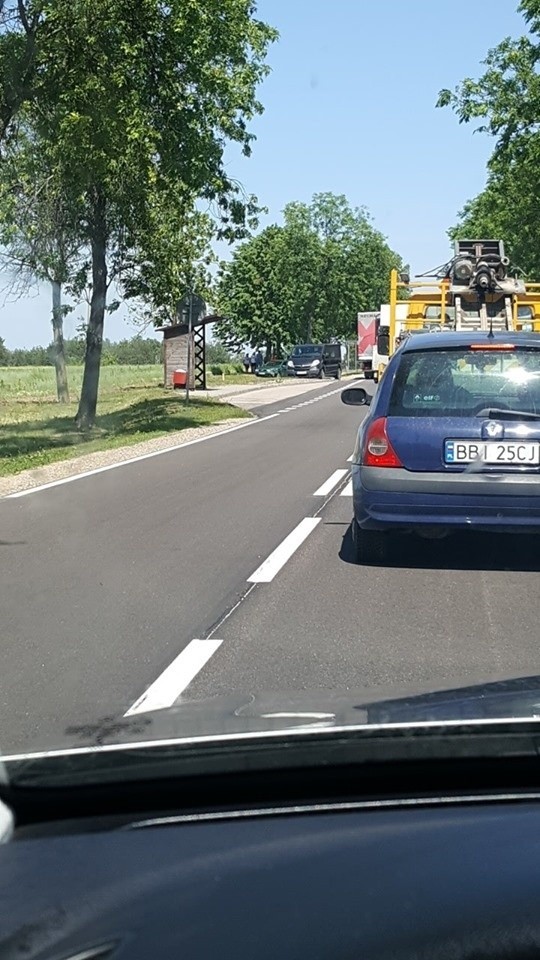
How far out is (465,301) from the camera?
20.1 metres

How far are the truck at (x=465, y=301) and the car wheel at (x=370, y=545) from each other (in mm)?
9522

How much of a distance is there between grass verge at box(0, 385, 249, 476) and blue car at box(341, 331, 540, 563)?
10317 millimetres

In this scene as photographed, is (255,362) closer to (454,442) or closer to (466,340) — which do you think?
(466,340)

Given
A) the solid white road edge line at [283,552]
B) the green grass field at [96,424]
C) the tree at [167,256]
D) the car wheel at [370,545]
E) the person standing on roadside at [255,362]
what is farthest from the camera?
the person standing on roadside at [255,362]

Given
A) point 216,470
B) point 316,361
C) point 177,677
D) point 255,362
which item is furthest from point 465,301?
point 255,362

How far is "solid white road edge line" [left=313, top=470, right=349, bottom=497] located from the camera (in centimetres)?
1413

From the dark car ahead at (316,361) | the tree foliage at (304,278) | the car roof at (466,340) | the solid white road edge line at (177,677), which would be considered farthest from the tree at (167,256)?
the tree foliage at (304,278)

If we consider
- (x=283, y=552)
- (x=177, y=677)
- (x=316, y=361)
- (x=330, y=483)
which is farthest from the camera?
(x=316, y=361)

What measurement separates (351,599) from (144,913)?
20.2 feet

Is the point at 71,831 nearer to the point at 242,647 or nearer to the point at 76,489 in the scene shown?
the point at 242,647

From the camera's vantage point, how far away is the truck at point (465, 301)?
19.4 meters

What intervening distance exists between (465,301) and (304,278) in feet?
261

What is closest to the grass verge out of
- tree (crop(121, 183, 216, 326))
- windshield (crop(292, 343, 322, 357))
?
tree (crop(121, 183, 216, 326))

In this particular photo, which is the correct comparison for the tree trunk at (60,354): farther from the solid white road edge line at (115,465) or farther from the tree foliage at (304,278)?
the tree foliage at (304,278)
